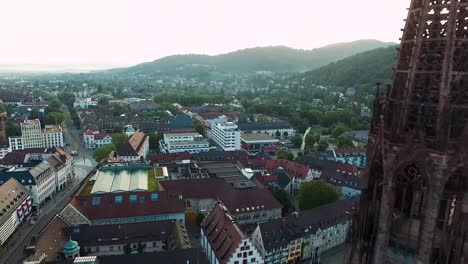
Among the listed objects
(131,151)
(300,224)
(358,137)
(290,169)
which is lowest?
(358,137)

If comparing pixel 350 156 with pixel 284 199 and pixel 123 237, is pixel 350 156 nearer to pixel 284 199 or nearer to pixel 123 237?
pixel 284 199

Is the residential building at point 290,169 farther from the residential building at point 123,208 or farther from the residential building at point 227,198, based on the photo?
the residential building at point 123,208

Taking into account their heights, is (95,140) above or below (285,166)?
below

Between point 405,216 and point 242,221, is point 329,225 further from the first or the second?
point 405,216

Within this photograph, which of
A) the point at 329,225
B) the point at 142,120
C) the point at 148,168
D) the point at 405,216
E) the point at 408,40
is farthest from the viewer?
the point at 142,120

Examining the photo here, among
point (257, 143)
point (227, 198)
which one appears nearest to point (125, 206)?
point (227, 198)

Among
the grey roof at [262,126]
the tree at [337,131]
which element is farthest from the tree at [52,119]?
the tree at [337,131]

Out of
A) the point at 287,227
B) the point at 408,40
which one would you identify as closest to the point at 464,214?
the point at 408,40
